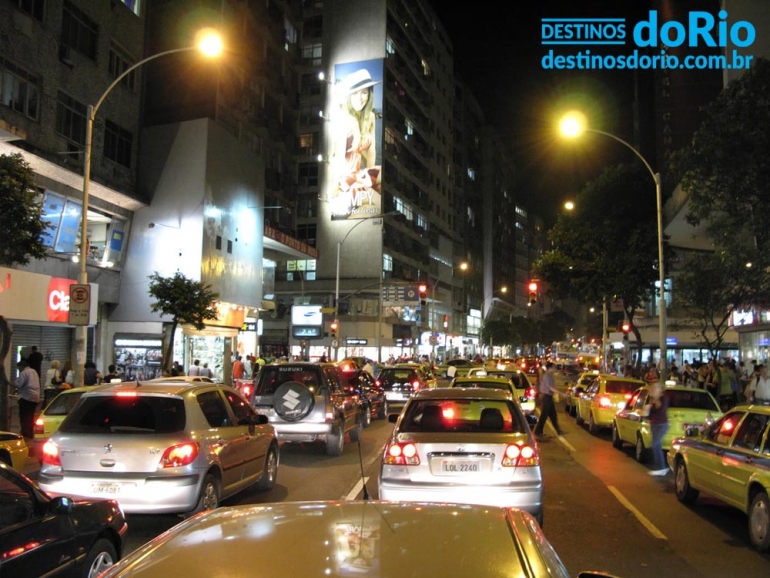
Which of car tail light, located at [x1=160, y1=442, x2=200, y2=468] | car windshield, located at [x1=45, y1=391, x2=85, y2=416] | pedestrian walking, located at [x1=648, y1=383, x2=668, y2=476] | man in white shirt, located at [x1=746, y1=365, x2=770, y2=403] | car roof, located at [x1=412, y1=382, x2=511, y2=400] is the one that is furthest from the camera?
man in white shirt, located at [x1=746, y1=365, x2=770, y2=403]

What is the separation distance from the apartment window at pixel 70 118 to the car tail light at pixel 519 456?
21767 mm

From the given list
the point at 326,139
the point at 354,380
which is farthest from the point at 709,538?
the point at 326,139

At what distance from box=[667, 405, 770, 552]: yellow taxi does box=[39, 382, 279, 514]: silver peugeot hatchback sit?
6.04 metres

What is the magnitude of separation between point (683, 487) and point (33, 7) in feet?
76.5

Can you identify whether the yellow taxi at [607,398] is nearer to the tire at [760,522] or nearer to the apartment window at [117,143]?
the tire at [760,522]

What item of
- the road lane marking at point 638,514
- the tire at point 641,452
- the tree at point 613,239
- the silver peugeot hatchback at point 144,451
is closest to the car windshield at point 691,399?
the tire at point 641,452

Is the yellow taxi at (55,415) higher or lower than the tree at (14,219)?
lower

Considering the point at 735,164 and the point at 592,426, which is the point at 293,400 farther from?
the point at 735,164

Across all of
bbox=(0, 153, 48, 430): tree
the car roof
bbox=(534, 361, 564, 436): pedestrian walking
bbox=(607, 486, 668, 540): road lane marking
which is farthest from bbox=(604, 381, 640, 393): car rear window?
bbox=(0, 153, 48, 430): tree

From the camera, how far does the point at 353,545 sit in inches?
96.6

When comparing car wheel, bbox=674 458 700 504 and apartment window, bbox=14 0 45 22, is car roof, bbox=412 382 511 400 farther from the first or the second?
apartment window, bbox=14 0 45 22

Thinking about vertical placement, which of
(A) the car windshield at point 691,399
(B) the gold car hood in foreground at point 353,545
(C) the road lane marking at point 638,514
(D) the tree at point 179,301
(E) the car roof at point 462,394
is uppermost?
(D) the tree at point 179,301

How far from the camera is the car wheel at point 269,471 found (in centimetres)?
1045

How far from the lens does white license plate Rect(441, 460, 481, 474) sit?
7625 mm
